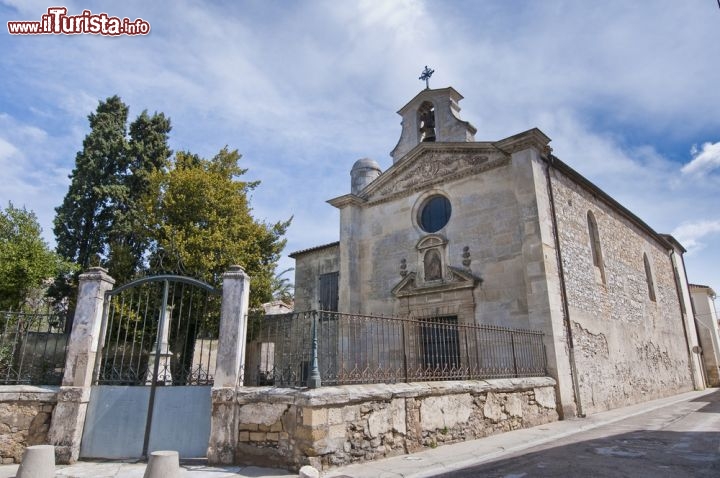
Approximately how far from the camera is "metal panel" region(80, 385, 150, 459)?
6.38 m

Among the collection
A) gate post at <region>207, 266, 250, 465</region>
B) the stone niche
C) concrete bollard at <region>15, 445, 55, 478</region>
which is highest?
the stone niche

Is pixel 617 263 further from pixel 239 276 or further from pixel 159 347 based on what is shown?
pixel 159 347

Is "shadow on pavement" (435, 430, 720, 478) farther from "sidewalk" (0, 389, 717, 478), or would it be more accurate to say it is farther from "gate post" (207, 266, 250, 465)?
"gate post" (207, 266, 250, 465)

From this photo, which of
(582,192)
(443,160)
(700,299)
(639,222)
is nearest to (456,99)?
(443,160)

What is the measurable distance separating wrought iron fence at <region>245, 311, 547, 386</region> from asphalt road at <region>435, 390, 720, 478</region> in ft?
5.70

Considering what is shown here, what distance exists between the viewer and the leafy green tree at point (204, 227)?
501 inches

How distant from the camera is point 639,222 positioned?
17641mm

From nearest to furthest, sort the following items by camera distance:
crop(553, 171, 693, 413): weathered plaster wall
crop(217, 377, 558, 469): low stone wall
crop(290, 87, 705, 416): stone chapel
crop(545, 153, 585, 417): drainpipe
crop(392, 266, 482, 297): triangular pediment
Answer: crop(217, 377, 558, 469): low stone wall → crop(545, 153, 585, 417): drainpipe → crop(290, 87, 705, 416): stone chapel → crop(553, 171, 693, 413): weathered plaster wall → crop(392, 266, 482, 297): triangular pediment

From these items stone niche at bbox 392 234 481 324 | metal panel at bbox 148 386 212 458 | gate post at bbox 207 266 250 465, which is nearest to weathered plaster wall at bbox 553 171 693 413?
stone niche at bbox 392 234 481 324

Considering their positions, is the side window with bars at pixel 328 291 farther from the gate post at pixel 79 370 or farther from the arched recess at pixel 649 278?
the arched recess at pixel 649 278

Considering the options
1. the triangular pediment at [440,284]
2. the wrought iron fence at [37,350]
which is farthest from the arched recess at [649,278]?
the wrought iron fence at [37,350]

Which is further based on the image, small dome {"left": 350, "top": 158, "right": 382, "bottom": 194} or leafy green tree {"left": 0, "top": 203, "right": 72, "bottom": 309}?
small dome {"left": 350, "top": 158, "right": 382, "bottom": 194}

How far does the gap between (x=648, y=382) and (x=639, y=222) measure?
6.61m

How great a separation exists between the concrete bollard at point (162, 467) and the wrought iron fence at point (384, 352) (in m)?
1.85
